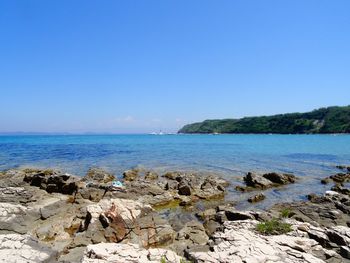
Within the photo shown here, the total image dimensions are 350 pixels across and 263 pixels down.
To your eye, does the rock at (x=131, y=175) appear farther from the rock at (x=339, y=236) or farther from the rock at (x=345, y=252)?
the rock at (x=345, y=252)

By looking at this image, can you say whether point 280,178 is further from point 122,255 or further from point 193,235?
point 122,255

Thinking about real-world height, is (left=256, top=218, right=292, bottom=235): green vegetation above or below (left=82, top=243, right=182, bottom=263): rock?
below

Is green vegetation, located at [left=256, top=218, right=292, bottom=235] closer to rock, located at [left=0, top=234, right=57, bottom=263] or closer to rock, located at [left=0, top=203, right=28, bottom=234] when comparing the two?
rock, located at [left=0, top=234, right=57, bottom=263]

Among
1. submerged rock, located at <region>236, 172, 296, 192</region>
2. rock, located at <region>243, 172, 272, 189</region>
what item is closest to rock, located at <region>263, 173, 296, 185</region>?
submerged rock, located at <region>236, 172, 296, 192</region>

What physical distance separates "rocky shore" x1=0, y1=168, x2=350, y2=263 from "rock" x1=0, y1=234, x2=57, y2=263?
3 cm

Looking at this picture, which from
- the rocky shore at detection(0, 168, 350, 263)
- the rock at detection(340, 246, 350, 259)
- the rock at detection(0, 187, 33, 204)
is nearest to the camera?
the rocky shore at detection(0, 168, 350, 263)

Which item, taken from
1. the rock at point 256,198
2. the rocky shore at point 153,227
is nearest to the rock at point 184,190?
the rocky shore at point 153,227

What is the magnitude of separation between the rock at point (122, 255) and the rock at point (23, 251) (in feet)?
4.41

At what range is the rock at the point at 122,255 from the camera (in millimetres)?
9508

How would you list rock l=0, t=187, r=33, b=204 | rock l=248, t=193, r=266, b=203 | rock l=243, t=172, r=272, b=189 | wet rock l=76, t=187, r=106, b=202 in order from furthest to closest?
Answer: rock l=243, t=172, r=272, b=189, rock l=248, t=193, r=266, b=203, wet rock l=76, t=187, r=106, b=202, rock l=0, t=187, r=33, b=204

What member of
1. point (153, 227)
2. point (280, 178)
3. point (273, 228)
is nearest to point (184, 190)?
point (153, 227)

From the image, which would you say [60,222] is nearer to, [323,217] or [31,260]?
[31,260]

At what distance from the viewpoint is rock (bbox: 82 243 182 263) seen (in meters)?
9.51

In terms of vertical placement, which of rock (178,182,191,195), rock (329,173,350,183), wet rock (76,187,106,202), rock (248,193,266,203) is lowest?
rock (329,173,350,183)
